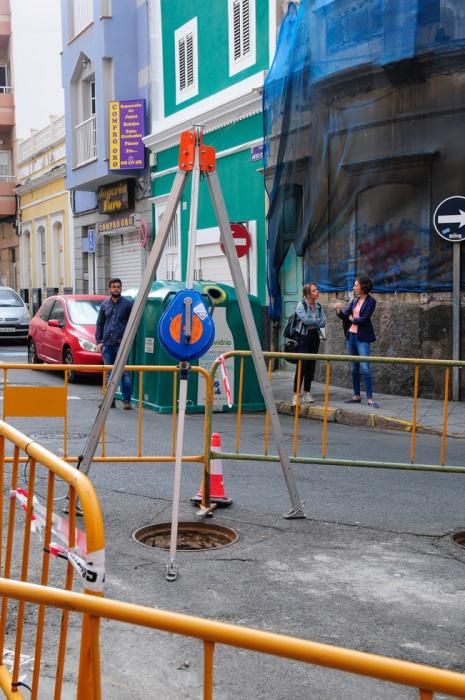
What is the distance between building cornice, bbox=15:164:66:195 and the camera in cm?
2975

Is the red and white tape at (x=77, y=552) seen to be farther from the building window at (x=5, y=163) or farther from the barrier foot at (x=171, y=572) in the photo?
the building window at (x=5, y=163)

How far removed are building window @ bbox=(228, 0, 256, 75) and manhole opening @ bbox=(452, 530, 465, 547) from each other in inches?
535

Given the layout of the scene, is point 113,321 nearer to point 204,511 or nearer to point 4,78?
point 204,511

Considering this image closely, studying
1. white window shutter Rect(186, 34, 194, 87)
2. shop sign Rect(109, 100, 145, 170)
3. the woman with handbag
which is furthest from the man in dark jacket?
shop sign Rect(109, 100, 145, 170)

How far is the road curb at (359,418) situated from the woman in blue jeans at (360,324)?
68 centimetres

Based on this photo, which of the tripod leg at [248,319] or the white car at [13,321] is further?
the white car at [13,321]

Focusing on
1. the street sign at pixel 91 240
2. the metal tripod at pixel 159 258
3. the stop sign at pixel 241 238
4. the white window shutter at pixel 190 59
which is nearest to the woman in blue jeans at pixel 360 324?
the stop sign at pixel 241 238

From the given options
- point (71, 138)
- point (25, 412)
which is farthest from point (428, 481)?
point (71, 138)

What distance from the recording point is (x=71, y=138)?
2630 cm

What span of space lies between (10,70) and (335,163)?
2719 cm

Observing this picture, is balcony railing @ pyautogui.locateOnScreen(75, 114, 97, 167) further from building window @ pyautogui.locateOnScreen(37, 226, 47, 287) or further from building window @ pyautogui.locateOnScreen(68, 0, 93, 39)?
building window @ pyautogui.locateOnScreen(37, 226, 47, 287)

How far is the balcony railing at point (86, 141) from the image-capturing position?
2458 centimetres

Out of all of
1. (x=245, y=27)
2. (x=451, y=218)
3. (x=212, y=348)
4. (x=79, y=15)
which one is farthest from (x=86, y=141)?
(x=451, y=218)

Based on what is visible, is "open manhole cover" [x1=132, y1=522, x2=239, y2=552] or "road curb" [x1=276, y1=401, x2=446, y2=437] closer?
"open manhole cover" [x1=132, y1=522, x2=239, y2=552]
